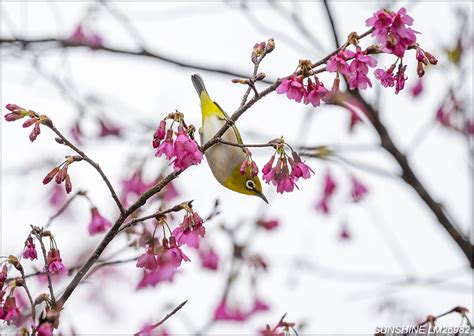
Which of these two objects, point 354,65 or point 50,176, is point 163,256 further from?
point 354,65

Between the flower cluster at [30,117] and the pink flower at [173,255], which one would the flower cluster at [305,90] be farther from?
the flower cluster at [30,117]

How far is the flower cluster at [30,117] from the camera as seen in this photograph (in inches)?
84.5

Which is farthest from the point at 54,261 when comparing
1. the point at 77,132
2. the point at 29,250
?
the point at 77,132

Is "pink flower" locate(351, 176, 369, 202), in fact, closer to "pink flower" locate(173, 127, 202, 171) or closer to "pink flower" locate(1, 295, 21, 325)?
"pink flower" locate(173, 127, 202, 171)

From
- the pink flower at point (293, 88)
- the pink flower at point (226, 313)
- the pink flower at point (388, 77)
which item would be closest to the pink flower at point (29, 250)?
the pink flower at point (293, 88)

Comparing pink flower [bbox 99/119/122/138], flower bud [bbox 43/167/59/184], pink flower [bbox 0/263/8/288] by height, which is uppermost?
pink flower [bbox 99/119/122/138]

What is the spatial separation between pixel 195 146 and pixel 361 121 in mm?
3120

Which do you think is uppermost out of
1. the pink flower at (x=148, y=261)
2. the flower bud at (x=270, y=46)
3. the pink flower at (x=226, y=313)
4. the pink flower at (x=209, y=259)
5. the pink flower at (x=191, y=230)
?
the pink flower at (x=209, y=259)

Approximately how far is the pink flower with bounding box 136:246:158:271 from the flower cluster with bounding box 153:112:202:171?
32cm

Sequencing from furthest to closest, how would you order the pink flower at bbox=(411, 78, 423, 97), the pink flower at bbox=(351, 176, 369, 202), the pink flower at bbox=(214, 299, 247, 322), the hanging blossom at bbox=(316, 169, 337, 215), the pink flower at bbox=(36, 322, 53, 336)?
the pink flower at bbox=(411, 78, 423, 97)
the hanging blossom at bbox=(316, 169, 337, 215)
the pink flower at bbox=(351, 176, 369, 202)
the pink flower at bbox=(214, 299, 247, 322)
the pink flower at bbox=(36, 322, 53, 336)

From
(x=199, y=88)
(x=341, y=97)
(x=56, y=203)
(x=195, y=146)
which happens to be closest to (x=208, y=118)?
(x=199, y=88)

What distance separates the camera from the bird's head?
2.92 m

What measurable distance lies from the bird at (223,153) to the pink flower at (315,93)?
0.67 metres

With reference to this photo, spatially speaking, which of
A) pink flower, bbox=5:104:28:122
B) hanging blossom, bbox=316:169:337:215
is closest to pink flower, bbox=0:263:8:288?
pink flower, bbox=5:104:28:122
